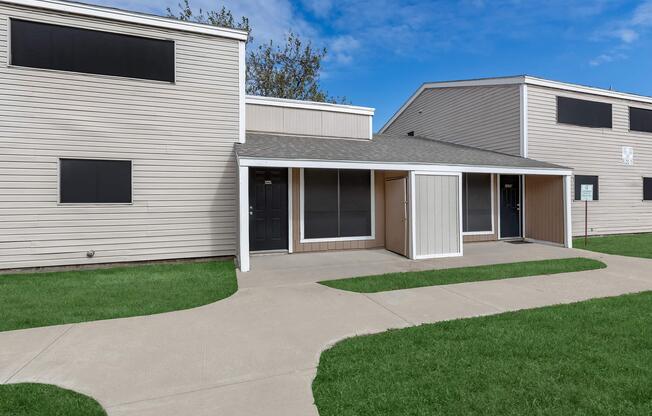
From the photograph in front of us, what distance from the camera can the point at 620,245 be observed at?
999cm

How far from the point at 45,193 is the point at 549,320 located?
358 inches

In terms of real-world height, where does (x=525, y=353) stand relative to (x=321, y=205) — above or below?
below

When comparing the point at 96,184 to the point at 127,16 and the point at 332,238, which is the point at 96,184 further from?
the point at 332,238

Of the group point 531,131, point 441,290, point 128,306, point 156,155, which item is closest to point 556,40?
point 531,131

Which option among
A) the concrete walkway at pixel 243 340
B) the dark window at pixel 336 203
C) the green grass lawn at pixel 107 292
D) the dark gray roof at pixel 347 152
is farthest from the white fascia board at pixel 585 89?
the green grass lawn at pixel 107 292

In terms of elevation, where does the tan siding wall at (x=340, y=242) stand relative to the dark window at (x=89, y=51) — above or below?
below

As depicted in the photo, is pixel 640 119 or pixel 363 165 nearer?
pixel 363 165

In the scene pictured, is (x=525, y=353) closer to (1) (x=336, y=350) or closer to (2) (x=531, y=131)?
(1) (x=336, y=350)

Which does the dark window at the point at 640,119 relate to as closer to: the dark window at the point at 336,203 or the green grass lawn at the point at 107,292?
the dark window at the point at 336,203

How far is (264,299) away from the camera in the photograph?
16.4ft

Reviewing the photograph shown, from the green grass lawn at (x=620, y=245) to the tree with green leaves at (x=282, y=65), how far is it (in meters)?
18.3

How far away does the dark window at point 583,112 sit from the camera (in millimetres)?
12078

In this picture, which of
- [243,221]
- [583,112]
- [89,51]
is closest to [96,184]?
[89,51]

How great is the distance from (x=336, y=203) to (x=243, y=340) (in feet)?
20.3
